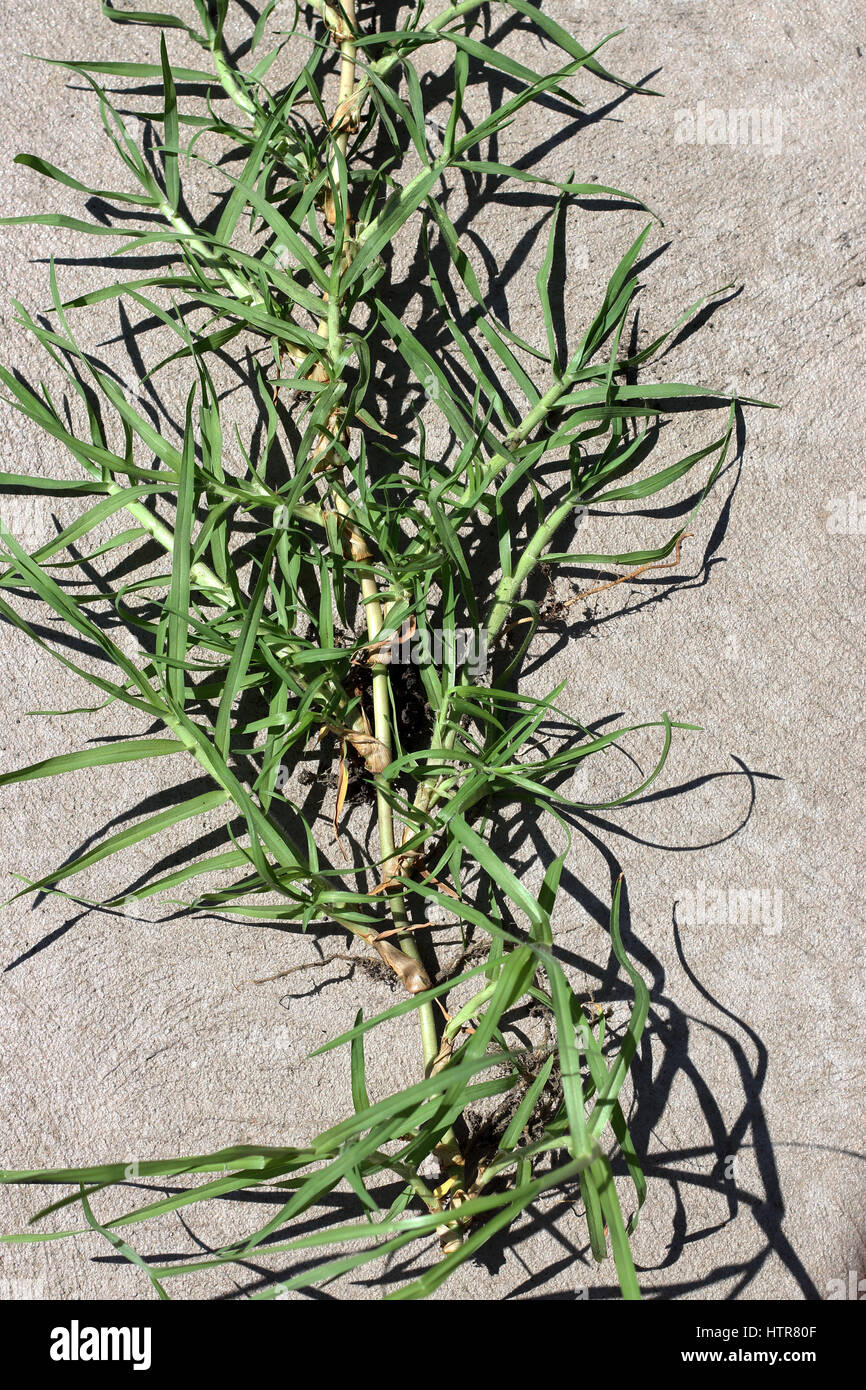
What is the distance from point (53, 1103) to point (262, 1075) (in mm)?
244

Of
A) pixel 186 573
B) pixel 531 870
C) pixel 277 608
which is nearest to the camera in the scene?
pixel 186 573

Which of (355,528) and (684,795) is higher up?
(355,528)

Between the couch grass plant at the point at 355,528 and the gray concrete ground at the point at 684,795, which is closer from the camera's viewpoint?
the couch grass plant at the point at 355,528

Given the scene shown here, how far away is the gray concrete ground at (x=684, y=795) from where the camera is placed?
Answer: 1.07 meters

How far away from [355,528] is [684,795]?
1.62 feet

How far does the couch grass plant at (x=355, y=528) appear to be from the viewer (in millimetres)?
929

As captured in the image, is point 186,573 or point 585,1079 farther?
point 585,1079

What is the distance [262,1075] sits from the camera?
107 cm

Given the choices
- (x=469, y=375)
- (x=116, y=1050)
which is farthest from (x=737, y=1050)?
(x=469, y=375)

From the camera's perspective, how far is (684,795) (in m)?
1.09

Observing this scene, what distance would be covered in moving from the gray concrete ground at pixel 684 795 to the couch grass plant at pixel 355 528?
4 centimetres

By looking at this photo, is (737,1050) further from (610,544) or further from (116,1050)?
(116,1050)
